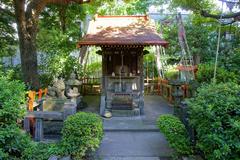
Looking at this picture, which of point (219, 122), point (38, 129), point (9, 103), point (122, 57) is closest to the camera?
point (219, 122)

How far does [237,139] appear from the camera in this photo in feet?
16.0

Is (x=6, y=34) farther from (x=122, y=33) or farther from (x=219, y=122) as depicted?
(x=219, y=122)

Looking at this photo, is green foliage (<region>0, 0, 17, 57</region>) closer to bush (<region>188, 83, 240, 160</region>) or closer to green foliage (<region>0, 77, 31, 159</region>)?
green foliage (<region>0, 77, 31, 159</region>)

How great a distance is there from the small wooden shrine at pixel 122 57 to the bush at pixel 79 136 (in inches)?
202

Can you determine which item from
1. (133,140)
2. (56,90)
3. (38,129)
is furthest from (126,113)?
(38,129)

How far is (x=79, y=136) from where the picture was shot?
5.88 metres

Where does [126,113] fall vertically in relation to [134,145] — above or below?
above

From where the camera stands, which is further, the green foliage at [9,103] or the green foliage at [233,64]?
the green foliage at [233,64]

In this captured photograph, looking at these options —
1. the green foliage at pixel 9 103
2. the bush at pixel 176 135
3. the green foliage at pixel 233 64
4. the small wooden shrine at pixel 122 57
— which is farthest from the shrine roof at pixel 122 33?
the green foliage at pixel 9 103

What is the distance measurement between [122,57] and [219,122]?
787cm

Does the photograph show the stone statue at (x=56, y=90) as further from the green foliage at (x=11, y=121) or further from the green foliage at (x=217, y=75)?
the green foliage at (x=217, y=75)

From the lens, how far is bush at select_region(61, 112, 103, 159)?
5.85m

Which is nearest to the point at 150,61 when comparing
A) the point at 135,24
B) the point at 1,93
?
the point at 135,24

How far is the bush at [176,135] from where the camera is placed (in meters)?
6.01
